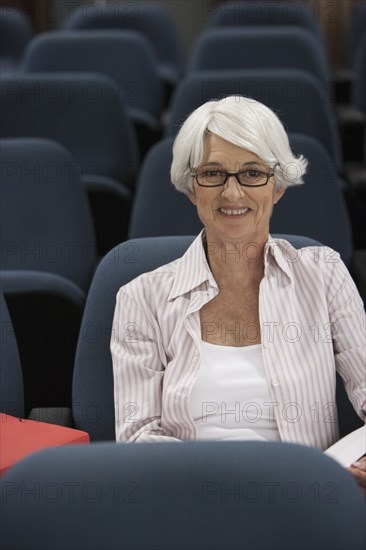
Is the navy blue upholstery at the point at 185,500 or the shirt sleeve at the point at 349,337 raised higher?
the navy blue upholstery at the point at 185,500

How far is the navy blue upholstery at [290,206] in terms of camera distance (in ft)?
7.43

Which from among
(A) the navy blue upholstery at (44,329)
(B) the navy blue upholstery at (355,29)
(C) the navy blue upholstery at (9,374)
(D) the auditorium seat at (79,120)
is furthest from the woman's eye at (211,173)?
(B) the navy blue upholstery at (355,29)

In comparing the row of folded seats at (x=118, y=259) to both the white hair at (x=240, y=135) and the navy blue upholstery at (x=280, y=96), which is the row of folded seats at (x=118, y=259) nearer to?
the navy blue upholstery at (x=280, y=96)

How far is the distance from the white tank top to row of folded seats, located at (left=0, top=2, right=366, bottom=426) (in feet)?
0.73

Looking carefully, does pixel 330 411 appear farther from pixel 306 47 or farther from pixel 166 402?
pixel 306 47

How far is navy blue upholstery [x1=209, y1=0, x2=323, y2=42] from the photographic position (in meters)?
4.83

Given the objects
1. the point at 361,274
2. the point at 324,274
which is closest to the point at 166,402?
the point at 324,274

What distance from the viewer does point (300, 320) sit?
5.44 feet

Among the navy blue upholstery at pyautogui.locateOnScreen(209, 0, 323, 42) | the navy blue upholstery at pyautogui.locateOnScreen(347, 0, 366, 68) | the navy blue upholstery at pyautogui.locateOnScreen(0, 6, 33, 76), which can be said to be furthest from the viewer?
the navy blue upholstery at pyautogui.locateOnScreen(347, 0, 366, 68)

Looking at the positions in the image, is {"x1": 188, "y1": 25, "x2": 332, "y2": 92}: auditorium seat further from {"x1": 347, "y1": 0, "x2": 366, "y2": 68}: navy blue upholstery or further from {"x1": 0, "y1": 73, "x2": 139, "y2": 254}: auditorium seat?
{"x1": 347, "y1": 0, "x2": 366, "y2": 68}: navy blue upholstery

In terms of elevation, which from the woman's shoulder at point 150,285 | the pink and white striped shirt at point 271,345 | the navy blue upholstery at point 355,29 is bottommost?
the navy blue upholstery at point 355,29

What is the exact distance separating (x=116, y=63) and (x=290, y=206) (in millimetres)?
1984

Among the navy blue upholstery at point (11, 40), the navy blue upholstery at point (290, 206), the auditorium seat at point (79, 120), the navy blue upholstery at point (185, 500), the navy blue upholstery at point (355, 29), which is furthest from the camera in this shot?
the navy blue upholstery at point (355, 29)

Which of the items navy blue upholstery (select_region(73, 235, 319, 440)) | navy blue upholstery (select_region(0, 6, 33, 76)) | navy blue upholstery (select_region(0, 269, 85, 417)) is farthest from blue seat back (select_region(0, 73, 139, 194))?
navy blue upholstery (select_region(0, 6, 33, 76))
